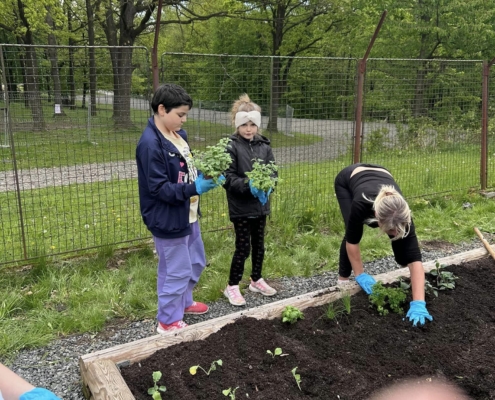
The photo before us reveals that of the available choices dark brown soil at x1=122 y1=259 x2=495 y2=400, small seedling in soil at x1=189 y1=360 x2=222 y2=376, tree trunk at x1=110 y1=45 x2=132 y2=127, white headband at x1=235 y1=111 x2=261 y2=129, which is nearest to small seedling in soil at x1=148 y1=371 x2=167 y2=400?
dark brown soil at x1=122 y1=259 x2=495 y2=400

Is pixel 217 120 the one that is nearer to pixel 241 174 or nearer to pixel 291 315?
pixel 241 174

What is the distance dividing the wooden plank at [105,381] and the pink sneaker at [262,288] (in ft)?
5.74

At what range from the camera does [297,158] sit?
7.36 m

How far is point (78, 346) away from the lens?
3303mm

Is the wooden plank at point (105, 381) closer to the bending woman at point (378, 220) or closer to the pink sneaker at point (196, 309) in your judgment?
A: the pink sneaker at point (196, 309)

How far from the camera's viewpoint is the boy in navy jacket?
2922 millimetres

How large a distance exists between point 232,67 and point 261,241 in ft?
8.09

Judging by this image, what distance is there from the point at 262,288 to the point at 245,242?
545mm

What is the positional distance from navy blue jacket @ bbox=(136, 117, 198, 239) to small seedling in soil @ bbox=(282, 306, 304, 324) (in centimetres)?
85

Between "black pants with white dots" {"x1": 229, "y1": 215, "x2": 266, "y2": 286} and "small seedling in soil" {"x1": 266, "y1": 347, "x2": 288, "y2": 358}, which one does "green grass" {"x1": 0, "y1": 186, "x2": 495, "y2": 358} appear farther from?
"small seedling in soil" {"x1": 266, "y1": 347, "x2": 288, "y2": 358}

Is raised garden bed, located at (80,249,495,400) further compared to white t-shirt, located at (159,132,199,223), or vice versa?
white t-shirt, located at (159,132,199,223)

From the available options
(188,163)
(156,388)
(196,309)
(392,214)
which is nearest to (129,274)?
(196,309)

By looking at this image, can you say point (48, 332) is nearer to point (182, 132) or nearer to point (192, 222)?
point (192, 222)

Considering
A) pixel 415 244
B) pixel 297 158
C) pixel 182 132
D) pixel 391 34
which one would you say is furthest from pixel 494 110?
pixel 391 34
